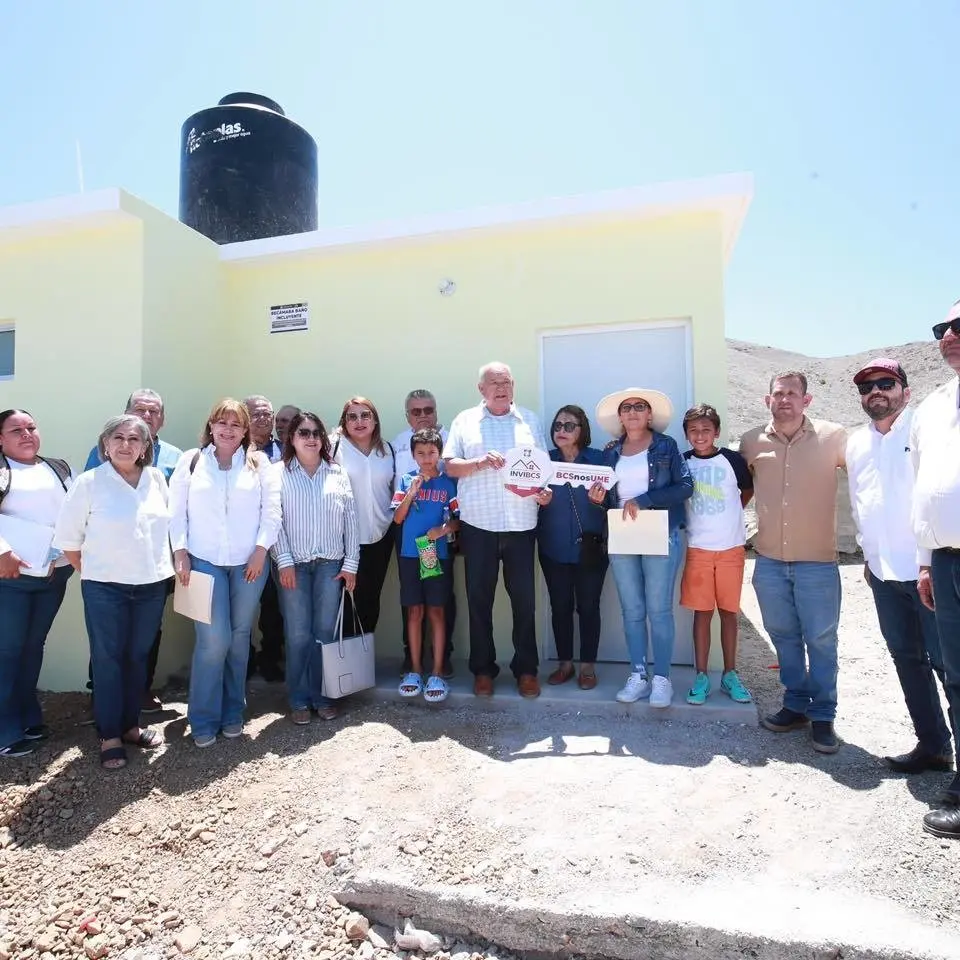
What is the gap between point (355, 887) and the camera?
2.76 metres

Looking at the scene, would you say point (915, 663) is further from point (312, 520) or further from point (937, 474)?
point (312, 520)

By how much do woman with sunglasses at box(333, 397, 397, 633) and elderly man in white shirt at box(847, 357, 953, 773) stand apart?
289cm

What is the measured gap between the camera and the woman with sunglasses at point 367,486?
4.63 m

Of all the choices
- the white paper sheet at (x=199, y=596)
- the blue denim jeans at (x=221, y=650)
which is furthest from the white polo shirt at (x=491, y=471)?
the white paper sheet at (x=199, y=596)

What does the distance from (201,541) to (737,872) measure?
318 centimetres

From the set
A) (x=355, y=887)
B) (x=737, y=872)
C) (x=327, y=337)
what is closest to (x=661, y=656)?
(x=737, y=872)

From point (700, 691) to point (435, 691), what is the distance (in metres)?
1.69

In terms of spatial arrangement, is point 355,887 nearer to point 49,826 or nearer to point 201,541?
point 49,826

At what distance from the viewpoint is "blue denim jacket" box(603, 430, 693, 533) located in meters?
4.11

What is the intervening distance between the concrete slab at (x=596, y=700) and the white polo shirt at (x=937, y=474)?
1564 mm

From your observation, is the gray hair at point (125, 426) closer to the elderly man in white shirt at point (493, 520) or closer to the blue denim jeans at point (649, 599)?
the elderly man in white shirt at point (493, 520)

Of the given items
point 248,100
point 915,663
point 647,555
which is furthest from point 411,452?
point 248,100

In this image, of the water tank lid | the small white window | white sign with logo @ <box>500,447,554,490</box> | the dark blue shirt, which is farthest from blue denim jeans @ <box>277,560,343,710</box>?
the water tank lid

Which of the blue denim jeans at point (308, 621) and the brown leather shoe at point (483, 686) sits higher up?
the blue denim jeans at point (308, 621)
